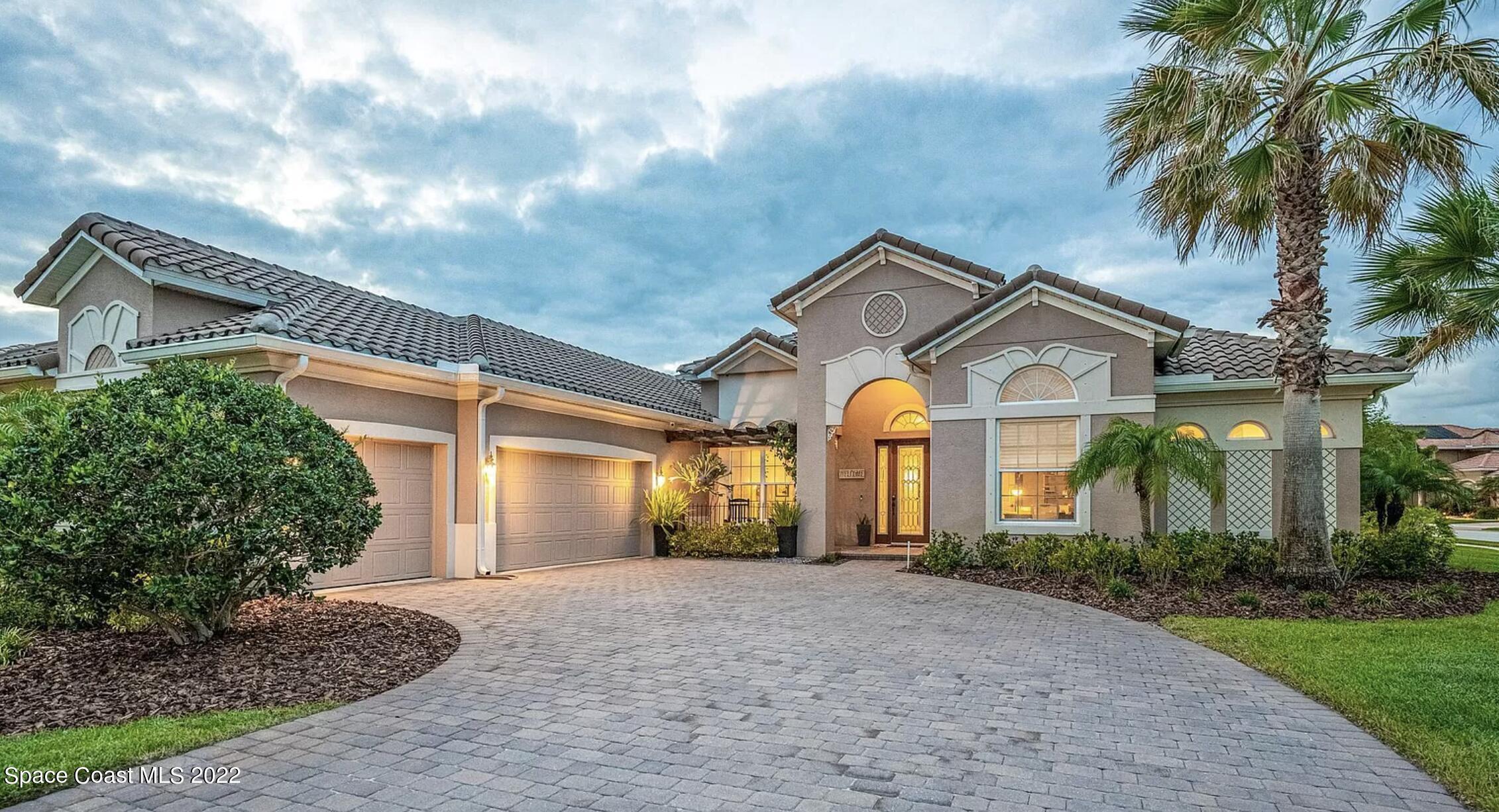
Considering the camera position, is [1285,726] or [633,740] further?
[1285,726]

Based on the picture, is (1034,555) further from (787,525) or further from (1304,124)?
(1304,124)

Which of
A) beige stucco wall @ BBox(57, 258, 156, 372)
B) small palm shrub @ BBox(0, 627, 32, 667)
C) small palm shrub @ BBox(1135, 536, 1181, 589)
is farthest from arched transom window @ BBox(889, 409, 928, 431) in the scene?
small palm shrub @ BBox(0, 627, 32, 667)

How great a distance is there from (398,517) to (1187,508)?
12935 millimetres

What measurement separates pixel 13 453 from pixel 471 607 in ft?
15.3

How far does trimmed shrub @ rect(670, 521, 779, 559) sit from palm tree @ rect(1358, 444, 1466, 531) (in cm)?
1099

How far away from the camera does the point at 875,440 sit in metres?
17.0

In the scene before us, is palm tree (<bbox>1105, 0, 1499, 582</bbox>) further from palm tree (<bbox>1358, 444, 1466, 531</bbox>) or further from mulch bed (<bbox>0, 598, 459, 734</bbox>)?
mulch bed (<bbox>0, 598, 459, 734</bbox>)

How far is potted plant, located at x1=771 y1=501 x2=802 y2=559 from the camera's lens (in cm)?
1544

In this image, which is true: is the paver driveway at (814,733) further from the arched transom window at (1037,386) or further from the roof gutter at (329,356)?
the arched transom window at (1037,386)

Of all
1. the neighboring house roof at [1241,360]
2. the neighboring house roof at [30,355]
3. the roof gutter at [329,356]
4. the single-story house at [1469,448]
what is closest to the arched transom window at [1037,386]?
the neighboring house roof at [1241,360]

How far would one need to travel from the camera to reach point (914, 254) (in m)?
15.0

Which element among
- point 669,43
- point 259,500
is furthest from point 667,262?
point 259,500

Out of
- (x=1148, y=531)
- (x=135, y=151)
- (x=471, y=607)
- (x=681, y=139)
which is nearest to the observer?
(x=471, y=607)

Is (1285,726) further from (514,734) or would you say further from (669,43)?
(669,43)
